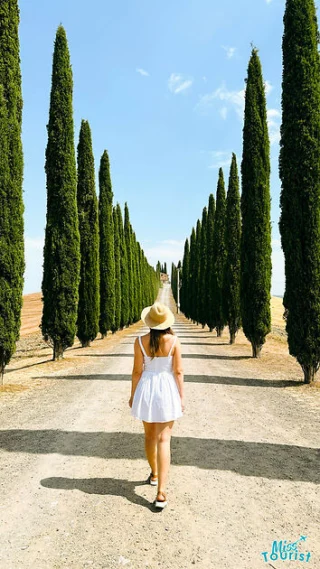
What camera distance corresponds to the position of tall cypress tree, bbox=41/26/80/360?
15.1 m

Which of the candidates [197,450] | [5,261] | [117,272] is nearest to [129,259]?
[117,272]

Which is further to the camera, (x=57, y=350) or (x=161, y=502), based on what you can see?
(x=57, y=350)

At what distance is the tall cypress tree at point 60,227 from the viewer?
1508cm

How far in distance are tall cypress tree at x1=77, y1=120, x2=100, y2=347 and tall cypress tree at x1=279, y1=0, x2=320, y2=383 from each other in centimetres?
1144

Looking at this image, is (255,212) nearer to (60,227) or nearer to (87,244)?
(60,227)

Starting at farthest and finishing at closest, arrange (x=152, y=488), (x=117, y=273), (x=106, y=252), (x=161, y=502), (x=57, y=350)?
(x=117, y=273)
(x=106, y=252)
(x=57, y=350)
(x=152, y=488)
(x=161, y=502)

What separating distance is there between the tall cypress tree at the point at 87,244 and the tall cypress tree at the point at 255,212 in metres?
7.84

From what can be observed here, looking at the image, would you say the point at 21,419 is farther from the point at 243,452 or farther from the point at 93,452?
the point at 243,452

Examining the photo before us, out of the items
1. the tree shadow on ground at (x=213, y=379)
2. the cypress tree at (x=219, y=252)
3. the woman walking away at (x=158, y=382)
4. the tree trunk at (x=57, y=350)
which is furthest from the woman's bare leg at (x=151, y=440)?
the cypress tree at (x=219, y=252)

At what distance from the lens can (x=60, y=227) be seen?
50.6ft

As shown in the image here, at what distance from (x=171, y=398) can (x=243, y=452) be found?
2.02m

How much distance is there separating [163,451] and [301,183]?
30.2 ft

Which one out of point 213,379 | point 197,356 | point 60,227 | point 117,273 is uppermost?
point 60,227

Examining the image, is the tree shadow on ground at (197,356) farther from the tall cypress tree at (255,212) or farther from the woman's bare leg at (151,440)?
the woman's bare leg at (151,440)
